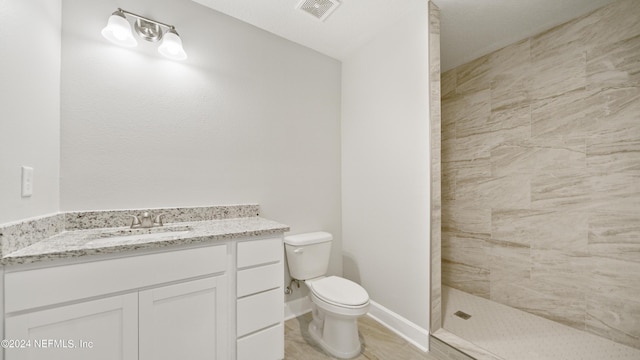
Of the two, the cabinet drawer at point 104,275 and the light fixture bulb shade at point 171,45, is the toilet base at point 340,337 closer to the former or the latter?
the cabinet drawer at point 104,275

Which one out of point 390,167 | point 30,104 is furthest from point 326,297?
point 30,104

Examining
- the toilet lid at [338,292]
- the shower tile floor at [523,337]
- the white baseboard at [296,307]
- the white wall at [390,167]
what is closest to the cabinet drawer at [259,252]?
the toilet lid at [338,292]

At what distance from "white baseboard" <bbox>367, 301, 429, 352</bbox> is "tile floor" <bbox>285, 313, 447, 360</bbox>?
1.4 inches

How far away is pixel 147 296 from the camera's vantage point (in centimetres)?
100

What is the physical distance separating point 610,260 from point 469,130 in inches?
54.1

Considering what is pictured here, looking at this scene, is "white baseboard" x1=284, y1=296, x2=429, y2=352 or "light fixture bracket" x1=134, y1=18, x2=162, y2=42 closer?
"light fixture bracket" x1=134, y1=18, x2=162, y2=42

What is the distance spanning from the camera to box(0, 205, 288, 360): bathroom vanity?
0.82 meters

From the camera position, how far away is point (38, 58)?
105 cm

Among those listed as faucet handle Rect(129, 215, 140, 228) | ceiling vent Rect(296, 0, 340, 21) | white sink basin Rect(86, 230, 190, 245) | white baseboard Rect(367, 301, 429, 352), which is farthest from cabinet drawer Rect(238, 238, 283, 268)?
ceiling vent Rect(296, 0, 340, 21)

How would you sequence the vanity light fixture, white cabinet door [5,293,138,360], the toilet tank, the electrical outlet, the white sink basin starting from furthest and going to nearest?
1. the toilet tank
2. the vanity light fixture
3. the white sink basin
4. the electrical outlet
5. white cabinet door [5,293,138,360]

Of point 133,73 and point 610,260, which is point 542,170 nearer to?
point 610,260

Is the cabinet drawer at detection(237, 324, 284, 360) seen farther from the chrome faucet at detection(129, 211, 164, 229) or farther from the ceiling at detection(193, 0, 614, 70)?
the ceiling at detection(193, 0, 614, 70)

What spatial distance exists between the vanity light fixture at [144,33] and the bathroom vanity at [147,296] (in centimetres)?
110

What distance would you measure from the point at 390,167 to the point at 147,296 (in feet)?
5.60
